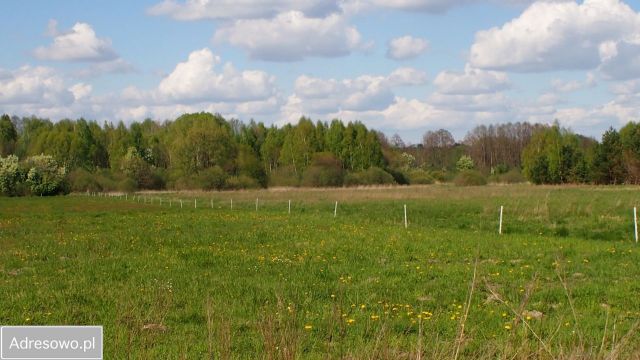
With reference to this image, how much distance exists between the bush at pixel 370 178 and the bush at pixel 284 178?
26.9 feet

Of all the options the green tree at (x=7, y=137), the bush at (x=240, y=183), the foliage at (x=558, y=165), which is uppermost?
the green tree at (x=7, y=137)

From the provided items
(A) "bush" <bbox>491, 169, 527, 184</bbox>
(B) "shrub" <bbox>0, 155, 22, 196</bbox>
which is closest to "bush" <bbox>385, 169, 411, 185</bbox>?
(A) "bush" <bbox>491, 169, 527, 184</bbox>

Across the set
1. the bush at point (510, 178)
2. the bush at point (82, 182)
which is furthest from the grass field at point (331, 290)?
the bush at point (510, 178)

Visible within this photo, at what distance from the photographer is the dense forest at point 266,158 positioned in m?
90.0

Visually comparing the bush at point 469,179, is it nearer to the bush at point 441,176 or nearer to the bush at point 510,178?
the bush at point 510,178

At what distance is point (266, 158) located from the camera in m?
127

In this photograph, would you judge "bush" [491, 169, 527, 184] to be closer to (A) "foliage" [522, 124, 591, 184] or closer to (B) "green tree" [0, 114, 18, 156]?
(A) "foliage" [522, 124, 591, 184]

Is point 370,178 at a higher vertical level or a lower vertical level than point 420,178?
higher

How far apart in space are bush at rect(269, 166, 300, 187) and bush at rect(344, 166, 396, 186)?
323 inches

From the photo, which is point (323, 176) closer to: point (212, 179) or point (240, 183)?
point (240, 183)

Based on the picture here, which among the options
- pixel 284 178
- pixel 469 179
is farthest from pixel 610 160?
pixel 284 178

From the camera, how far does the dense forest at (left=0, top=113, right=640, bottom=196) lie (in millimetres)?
90000

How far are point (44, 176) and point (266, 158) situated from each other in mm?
46674

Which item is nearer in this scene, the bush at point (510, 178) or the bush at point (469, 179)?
the bush at point (469, 179)
